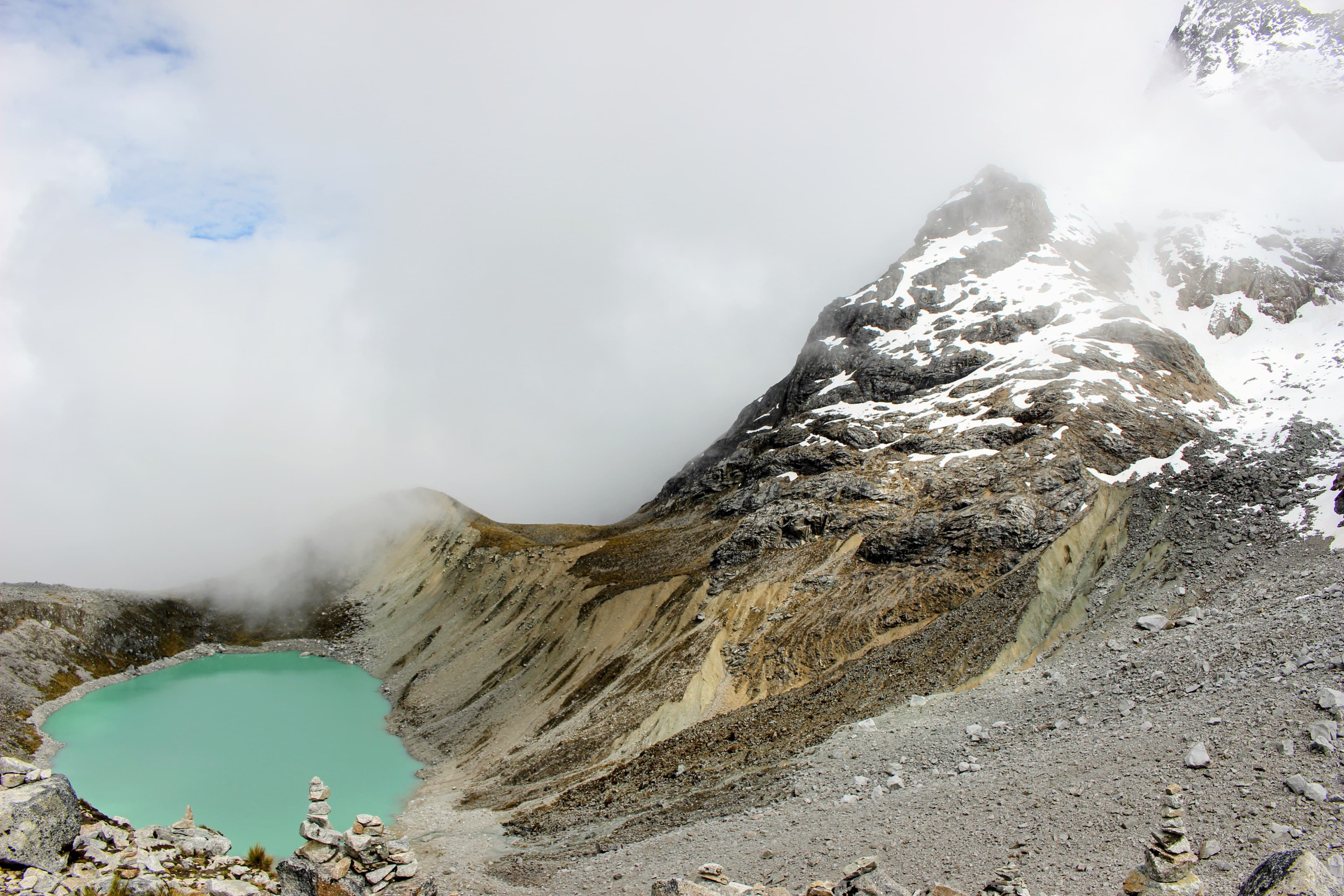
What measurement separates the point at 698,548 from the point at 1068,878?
67906mm

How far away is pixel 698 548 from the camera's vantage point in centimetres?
8619

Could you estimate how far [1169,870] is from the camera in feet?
51.9

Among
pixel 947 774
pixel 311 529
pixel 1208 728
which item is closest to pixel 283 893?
pixel 947 774

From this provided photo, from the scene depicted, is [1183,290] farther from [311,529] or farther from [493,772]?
[311,529]

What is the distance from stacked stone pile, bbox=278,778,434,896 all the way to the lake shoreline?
267ft

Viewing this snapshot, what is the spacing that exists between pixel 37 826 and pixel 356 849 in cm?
840

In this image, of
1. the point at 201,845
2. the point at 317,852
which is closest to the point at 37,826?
the point at 201,845

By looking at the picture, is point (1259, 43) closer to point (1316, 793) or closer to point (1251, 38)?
point (1251, 38)

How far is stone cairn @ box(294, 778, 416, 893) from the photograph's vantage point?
856 inches

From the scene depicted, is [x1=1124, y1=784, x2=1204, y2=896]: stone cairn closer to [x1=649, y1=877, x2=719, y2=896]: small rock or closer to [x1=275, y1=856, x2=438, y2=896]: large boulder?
[x1=649, y1=877, x2=719, y2=896]: small rock

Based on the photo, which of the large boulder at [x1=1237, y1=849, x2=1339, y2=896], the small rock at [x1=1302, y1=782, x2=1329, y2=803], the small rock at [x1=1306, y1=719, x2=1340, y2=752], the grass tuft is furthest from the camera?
the grass tuft

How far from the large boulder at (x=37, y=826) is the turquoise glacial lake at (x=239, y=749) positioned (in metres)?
37.2

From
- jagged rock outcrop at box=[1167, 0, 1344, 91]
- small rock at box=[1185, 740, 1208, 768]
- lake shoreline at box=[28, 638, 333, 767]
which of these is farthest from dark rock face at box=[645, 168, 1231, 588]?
lake shoreline at box=[28, 638, 333, 767]

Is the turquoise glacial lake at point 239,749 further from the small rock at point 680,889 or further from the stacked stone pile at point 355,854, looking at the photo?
the small rock at point 680,889
